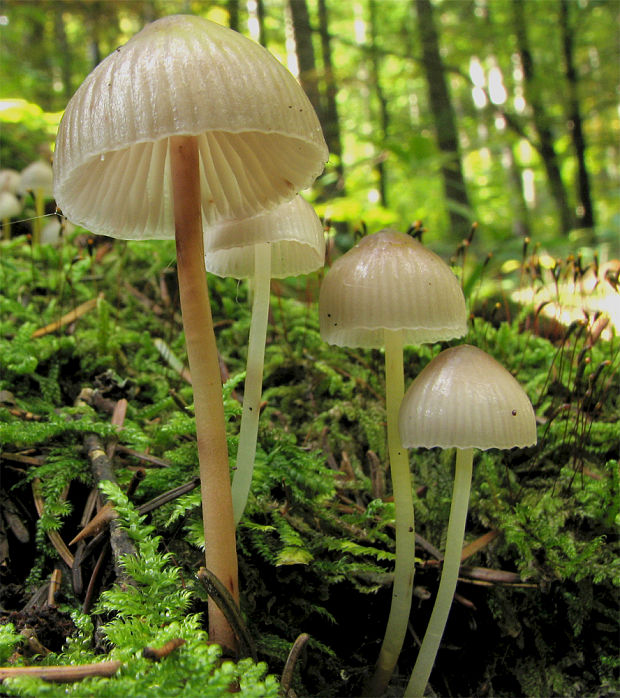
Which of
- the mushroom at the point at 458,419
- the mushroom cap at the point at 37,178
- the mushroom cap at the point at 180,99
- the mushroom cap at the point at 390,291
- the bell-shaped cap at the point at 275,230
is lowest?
the mushroom at the point at 458,419

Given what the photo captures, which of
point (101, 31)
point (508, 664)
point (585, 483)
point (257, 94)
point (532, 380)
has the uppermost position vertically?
point (101, 31)

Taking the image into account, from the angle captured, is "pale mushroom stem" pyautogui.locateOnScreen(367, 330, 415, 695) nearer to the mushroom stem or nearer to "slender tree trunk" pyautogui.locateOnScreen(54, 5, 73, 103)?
the mushroom stem

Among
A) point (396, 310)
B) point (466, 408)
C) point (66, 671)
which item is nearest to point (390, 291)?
point (396, 310)

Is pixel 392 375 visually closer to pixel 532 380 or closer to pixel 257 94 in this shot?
pixel 257 94

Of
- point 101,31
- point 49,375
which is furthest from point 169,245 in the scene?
point 101,31

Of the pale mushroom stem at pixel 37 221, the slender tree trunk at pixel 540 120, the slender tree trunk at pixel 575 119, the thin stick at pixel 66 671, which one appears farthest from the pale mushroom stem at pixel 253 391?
the slender tree trunk at pixel 575 119

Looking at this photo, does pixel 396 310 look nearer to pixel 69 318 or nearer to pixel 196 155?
pixel 196 155

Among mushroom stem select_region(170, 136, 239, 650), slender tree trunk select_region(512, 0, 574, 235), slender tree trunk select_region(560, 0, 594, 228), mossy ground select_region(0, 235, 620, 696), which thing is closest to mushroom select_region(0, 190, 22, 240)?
mossy ground select_region(0, 235, 620, 696)

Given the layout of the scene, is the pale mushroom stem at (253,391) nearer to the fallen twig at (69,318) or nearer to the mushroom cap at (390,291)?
the mushroom cap at (390,291)
